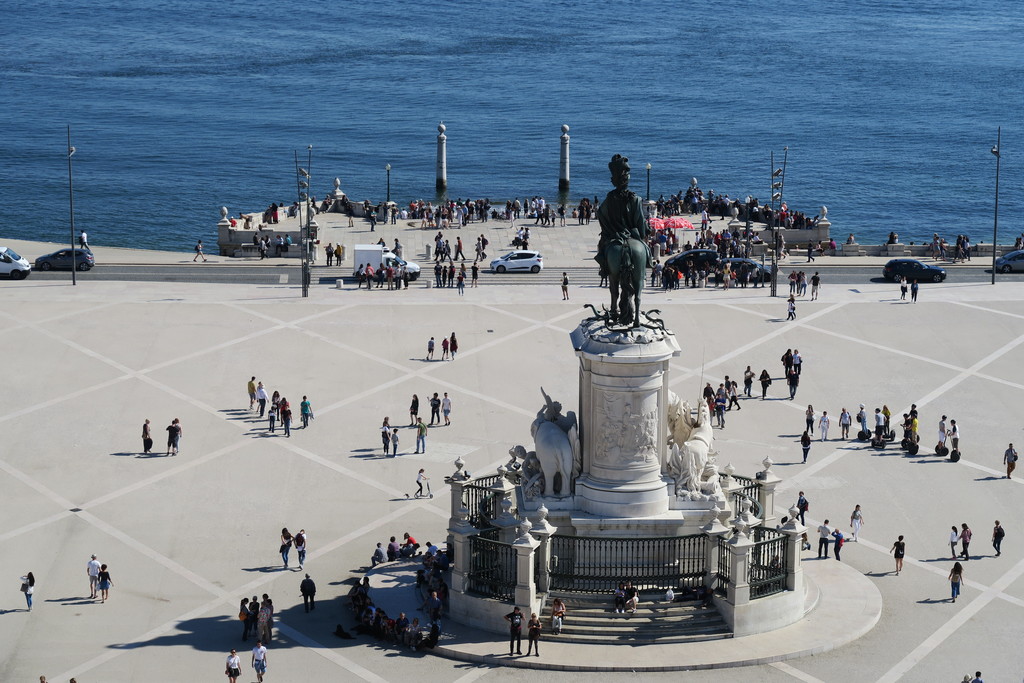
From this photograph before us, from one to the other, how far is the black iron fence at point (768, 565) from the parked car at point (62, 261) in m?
45.6

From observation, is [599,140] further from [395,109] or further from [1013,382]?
[1013,382]

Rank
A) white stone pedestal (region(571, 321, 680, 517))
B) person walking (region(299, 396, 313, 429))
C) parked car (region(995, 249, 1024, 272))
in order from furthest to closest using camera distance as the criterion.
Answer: parked car (region(995, 249, 1024, 272))
person walking (region(299, 396, 313, 429))
white stone pedestal (region(571, 321, 680, 517))

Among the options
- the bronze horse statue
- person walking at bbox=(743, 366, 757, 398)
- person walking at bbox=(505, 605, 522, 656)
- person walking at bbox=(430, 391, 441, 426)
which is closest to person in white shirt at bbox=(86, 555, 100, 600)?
person walking at bbox=(505, 605, 522, 656)

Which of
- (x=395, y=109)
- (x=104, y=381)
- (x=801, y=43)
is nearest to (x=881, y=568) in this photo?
(x=104, y=381)

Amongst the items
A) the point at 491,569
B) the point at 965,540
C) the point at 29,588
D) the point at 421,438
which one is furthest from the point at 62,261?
the point at 965,540

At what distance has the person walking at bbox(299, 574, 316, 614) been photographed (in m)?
40.1

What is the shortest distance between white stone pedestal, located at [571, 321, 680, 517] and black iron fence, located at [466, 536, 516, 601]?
6.79 ft

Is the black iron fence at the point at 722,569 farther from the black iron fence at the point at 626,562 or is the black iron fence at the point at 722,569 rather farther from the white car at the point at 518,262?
the white car at the point at 518,262

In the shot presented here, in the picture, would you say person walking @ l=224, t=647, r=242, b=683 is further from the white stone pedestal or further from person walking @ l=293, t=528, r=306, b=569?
the white stone pedestal

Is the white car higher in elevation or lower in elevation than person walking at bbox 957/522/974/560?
higher

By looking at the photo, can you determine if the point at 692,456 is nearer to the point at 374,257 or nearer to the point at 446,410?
the point at 446,410

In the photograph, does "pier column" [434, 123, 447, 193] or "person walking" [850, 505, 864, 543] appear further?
"pier column" [434, 123, 447, 193]

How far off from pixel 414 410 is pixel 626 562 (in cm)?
1649

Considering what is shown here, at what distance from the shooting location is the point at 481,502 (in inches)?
1630
